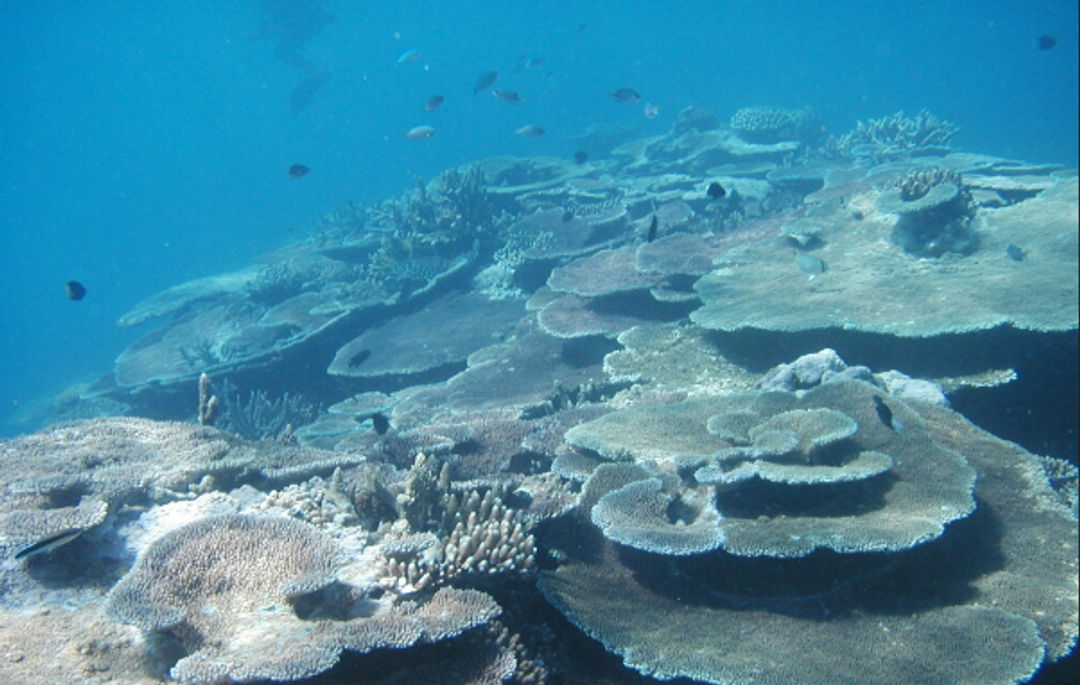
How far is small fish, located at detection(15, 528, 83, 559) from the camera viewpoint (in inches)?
112

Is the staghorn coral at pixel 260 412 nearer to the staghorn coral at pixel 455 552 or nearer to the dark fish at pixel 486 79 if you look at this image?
the staghorn coral at pixel 455 552

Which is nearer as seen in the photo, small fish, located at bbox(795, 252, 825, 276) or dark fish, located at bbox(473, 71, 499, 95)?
small fish, located at bbox(795, 252, 825, 276)

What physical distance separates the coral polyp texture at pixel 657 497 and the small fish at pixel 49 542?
0.01 metres

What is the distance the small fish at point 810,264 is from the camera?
7.88m

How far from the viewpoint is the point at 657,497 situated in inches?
158

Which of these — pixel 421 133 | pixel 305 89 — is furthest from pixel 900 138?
pixel 305 89

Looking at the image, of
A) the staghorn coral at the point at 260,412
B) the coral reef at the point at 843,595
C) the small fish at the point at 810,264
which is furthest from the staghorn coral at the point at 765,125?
the coral reef at the point at 843,595

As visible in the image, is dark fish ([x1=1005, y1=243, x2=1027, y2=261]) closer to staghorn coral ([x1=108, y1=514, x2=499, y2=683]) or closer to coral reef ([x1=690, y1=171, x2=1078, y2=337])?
coral reef ([x1=690, y1=171, x2=1078, y2=337])

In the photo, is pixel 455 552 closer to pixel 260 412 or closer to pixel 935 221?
pixel 935 221

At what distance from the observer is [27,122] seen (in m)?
115

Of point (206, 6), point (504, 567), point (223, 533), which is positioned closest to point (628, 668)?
point (504, 567)

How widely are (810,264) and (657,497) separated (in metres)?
5.32

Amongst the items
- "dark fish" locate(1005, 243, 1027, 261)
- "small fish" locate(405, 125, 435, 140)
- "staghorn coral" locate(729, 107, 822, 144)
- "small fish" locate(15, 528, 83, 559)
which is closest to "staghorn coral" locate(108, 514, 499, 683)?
"small fish" locate(15, 528, 83, 559)

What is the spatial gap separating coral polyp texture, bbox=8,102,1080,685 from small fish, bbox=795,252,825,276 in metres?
0.08
